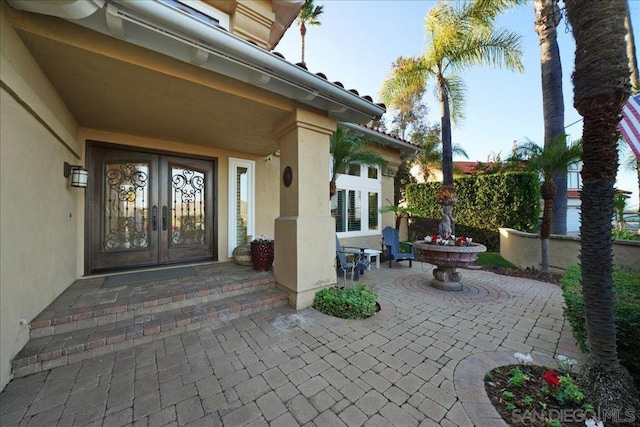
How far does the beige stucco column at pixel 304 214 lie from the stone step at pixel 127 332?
22.3 inches

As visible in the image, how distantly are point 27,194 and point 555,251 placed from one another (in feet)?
34.6

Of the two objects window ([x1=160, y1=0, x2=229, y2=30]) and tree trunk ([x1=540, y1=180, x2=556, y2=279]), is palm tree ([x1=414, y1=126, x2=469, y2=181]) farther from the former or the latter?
window ([x1=160, y1=0, x2=229, y2=30])

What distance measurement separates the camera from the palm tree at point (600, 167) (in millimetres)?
1818

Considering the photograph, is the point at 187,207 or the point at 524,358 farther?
the point at 187,207

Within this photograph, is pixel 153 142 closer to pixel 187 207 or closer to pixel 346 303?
pixel 187 207

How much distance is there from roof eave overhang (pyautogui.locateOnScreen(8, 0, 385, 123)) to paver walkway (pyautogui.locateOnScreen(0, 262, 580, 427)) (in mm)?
3337

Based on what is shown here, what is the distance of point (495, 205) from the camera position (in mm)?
8547

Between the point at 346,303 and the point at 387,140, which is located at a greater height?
the point at 387,140

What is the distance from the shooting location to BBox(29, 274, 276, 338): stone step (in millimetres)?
2847

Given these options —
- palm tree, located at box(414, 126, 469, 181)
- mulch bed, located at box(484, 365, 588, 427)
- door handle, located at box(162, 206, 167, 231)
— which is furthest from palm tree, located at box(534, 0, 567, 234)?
door handle, located at box(162, 206, 167, 231)

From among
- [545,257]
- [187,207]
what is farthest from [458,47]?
[187,207]

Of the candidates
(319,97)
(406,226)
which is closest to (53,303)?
(319,97)

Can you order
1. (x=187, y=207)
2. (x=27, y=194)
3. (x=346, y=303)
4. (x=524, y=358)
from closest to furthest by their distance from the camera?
1. (x=524, y=358)
2. (x=27, y=194)
3. (x=346, y=303)
4. (x=187, y=207)

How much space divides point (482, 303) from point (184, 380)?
4769 millimetres
